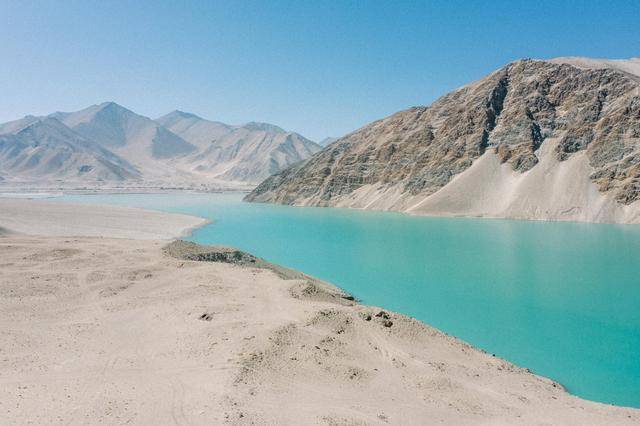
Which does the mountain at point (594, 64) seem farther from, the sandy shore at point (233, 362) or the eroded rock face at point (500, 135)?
the sandy shore at point (233, 362)

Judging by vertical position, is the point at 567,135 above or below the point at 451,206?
above

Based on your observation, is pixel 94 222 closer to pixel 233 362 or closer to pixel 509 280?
pixel 509 280

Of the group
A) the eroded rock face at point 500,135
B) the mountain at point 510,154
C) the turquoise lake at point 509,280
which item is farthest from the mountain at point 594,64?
the turquoise lake at point 509,280

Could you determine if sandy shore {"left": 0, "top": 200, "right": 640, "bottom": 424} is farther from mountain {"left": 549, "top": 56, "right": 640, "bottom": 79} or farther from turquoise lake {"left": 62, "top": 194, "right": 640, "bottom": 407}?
mountain {"left": 549, "top": 56, "right": 640, "bottom": 79}

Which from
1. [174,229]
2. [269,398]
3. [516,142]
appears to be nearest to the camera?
[269,398]

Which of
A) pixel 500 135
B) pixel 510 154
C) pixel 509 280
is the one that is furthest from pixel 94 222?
pixel 500 135

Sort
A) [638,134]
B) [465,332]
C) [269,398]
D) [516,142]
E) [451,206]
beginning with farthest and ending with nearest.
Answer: [516,142]
[451,206]
[638,134]
[465,332]
[269,398]

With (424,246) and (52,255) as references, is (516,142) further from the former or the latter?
(52,255)

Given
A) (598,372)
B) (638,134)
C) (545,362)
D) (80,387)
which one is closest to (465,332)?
(545,362)
